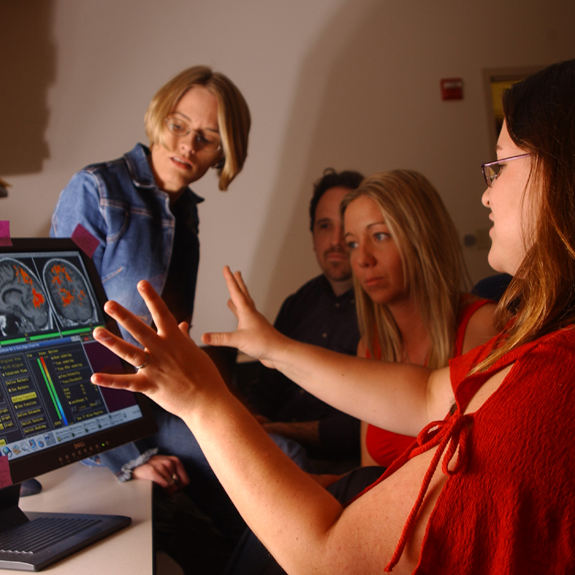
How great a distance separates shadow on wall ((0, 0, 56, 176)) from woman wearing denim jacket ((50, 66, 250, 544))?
2.33ft

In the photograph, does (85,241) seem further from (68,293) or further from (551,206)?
(551,206)

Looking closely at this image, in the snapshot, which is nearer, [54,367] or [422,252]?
[54,367]

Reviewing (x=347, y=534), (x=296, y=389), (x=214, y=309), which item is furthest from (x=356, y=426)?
(x=347, y=534)

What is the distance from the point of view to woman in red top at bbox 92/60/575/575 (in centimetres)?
47

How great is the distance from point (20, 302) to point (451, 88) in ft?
8.05

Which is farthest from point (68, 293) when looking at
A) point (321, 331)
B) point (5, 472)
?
point (321, 331)

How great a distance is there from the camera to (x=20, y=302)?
0.75m

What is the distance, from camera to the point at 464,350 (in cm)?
127

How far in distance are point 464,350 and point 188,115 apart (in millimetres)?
1045

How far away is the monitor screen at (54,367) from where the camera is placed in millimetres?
711

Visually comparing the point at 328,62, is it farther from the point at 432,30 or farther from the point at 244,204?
the point at 244,204

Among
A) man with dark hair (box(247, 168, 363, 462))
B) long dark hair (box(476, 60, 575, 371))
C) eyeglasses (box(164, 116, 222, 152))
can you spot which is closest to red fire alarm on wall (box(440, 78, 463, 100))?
man with dark hair (box(247, 168, 363, 462))

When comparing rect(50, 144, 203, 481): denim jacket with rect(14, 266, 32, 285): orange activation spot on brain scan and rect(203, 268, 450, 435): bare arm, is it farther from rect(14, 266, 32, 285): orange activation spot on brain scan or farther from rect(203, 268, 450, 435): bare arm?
rect(14, 266, 32, 285): orange activation spot on brain scan

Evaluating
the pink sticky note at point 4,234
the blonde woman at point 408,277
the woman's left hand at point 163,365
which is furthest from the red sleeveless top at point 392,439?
the pink sticky note at point 4,234
